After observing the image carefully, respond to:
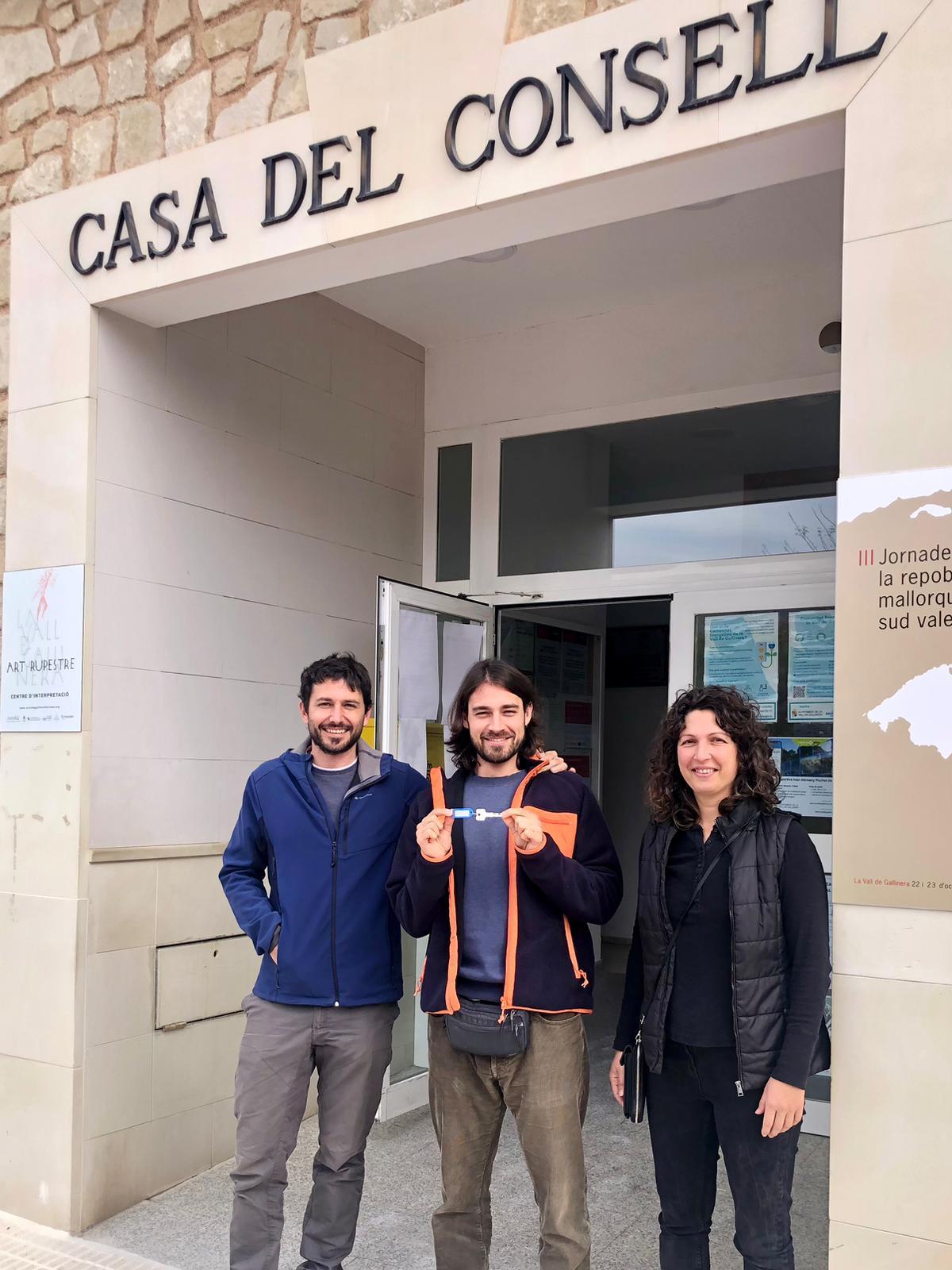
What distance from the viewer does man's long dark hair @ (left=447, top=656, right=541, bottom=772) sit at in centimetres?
290

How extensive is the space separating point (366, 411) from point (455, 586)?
2.96 feet

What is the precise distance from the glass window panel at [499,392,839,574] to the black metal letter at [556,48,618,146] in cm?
208

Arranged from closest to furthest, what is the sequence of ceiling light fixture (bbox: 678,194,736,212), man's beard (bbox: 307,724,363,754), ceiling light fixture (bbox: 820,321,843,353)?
man's beard (bbox: 307,724,363,754) → ceiling light fixture (bbox: 678,194,736,212) → ceiling light fixture (bbox: 820,321,843,353)

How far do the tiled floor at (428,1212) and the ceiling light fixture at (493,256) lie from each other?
3.40 m

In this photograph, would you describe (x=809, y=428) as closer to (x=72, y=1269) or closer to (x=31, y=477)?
(x=31, y=477)

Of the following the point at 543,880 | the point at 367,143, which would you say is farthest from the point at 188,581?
the point at 543,880

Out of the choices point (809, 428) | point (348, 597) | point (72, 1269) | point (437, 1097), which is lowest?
point (72, 1269)

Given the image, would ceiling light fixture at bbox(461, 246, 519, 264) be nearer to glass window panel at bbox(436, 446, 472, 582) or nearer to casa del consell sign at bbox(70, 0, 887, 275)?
glass window panel at bbox(436, 446, 472, 582)

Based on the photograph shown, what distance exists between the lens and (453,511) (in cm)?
562

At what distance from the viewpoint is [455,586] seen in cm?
554

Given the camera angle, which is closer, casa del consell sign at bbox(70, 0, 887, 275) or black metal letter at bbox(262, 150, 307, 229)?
casa del consell sign at bbox(70, 0, 887, 275)

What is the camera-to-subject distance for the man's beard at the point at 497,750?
2859 millimetres

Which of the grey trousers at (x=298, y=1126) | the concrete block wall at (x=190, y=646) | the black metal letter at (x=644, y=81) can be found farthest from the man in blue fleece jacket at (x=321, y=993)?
the black metal letter at (x=644, y=81)

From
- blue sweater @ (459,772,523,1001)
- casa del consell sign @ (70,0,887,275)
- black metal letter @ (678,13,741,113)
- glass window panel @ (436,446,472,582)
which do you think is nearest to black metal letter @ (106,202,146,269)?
casa del consell sign @ (70,0,887,275)
